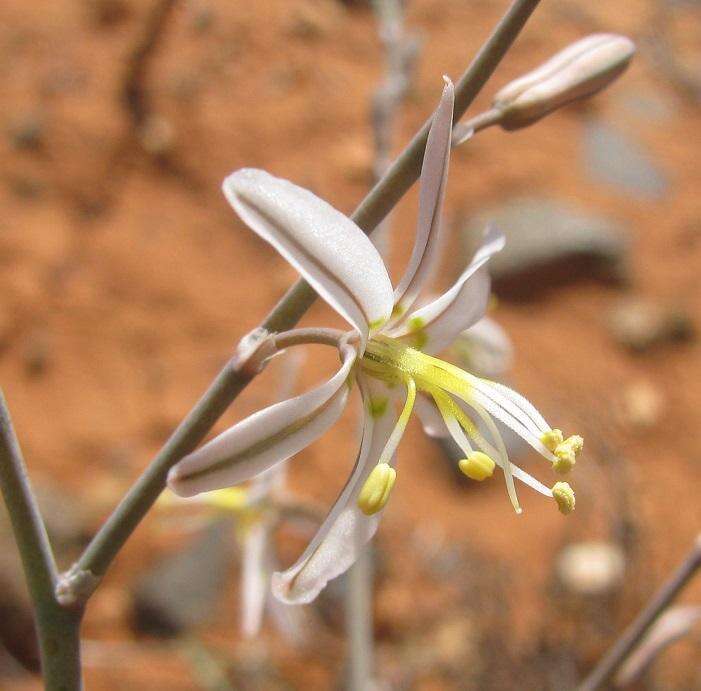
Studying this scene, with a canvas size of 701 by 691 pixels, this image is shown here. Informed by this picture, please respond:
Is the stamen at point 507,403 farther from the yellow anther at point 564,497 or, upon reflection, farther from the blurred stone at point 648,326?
the blurred stone at point 648,326

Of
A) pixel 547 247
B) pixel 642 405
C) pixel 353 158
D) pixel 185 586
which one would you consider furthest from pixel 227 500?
pixel 353 158

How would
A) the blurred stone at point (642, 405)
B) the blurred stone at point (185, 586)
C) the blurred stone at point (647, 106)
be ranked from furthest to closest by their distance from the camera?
the blurred stone at point (647, 106) < the blurred stone at point (642, 405) < the blurred stone at point (185, 586)

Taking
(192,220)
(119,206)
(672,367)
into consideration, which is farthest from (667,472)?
→ (119,206)

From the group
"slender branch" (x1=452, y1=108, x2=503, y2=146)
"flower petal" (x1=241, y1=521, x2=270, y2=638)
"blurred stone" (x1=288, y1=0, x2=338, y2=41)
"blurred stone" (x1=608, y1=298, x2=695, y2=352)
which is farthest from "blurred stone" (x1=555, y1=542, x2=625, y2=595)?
"blurred stone" (x1=288, y1=0, x2=338, y2=41)

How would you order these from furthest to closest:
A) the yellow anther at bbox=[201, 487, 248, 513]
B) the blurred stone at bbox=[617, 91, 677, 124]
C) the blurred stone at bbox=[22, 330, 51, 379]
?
the blurred stone at bbox=[617, 91, 677, 124] < the blurred stone at bbox=[22, 330, 51, 379] < the yellow anther at bbox=[201, 487, 248, 513]

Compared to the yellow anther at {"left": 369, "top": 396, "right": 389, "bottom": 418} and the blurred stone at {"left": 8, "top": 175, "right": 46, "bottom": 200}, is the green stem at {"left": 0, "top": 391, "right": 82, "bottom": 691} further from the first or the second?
the blurred stone at {"left": 8, "top": 175, "right": 46, "bottom": 200}

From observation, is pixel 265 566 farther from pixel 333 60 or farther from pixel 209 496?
pixel 333 60

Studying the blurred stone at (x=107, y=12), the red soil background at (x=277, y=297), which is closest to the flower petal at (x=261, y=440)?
the red soil background at (x=277, y=297)
